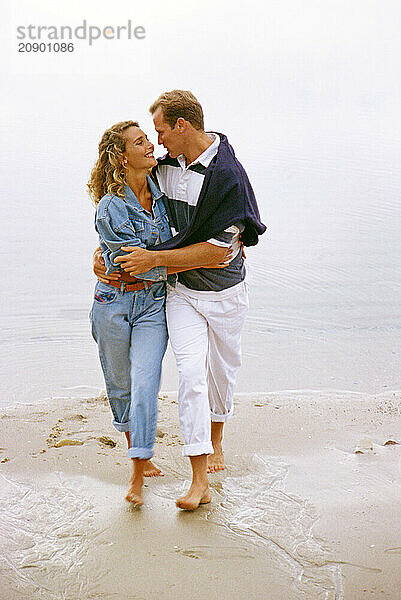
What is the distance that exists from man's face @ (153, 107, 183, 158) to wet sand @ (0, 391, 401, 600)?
51.7 inches

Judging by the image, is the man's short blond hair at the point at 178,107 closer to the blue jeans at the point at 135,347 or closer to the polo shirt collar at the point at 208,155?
the polo shirt collar at the point at 208,155

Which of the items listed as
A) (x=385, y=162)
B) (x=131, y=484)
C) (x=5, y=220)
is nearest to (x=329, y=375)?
(x=131, y=484)

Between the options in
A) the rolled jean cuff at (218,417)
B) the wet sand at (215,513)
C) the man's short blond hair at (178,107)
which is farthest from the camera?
the rolled jean cuff at (218,417)

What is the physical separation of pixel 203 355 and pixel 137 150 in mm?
809

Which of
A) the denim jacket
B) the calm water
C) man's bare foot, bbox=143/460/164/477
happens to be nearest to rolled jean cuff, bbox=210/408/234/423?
man's bare foot, bbox=143/460/164/477

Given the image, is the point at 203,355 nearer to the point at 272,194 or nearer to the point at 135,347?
the point at 135,347

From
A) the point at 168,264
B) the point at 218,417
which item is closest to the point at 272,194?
the point at 218,417

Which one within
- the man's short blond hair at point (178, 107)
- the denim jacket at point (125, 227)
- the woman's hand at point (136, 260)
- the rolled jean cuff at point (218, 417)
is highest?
the man's short blond hair at point (178, 107)

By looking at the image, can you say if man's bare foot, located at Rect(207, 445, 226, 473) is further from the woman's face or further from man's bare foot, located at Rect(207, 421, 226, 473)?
the woman's face

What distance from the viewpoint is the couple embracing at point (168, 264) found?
286 cm

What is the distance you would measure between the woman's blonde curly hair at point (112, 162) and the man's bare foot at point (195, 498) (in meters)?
1.12

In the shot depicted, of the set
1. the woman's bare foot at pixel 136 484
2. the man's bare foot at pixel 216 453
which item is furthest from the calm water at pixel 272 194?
the woman's bare foot at pixel 136 484

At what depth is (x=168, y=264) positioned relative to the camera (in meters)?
2.86

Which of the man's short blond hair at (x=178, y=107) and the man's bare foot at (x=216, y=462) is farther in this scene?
the man's bare foot at (x=216, y=462)
